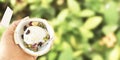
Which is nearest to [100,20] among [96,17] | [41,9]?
[96,17]

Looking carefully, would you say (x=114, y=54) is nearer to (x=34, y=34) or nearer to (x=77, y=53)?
(x=77, y=53)

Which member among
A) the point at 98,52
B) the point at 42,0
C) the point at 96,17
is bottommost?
the point at 98,52

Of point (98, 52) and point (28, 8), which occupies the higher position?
point (28, 8)

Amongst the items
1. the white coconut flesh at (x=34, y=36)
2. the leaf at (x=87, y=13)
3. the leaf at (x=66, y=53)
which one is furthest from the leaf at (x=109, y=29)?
the white coconut flesh at (x=34, y=36)

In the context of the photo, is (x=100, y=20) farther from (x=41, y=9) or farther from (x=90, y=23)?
(x=41, y=9)

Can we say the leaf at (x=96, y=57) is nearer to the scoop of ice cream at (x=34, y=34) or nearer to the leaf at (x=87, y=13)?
the leaf at (x=87, y=13)

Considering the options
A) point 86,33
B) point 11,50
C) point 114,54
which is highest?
point 86,33

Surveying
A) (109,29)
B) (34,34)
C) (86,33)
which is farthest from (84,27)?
(34,34)
